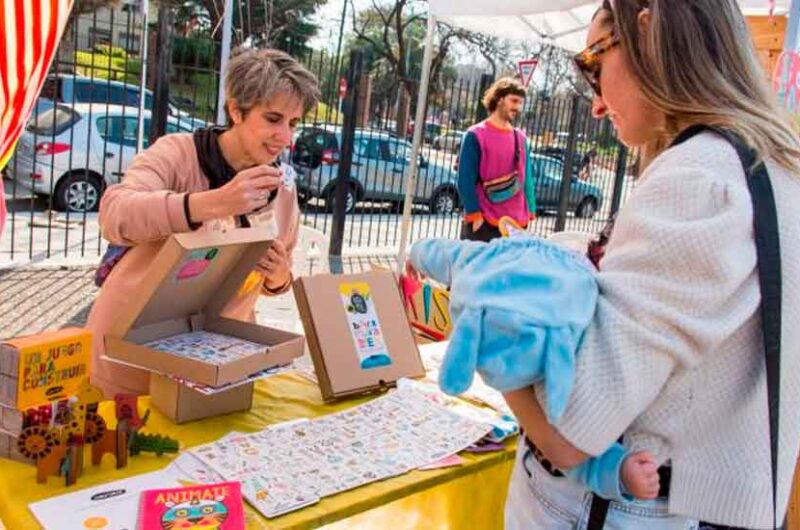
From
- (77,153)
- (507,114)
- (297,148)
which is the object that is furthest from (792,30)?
(77,153)

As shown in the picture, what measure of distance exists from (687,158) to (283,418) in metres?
1.07

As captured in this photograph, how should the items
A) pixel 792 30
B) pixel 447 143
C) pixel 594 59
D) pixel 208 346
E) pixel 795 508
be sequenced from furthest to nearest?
pixel 447 143 < pixel 792 30 < pixel 795 508 < pixel 208 346 < pixel 594 59

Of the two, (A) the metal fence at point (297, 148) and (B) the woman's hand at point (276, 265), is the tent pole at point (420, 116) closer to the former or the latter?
(A) the metal fence at point (297, 148)

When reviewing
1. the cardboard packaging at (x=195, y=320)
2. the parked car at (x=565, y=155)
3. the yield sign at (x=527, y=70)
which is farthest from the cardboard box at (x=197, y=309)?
the parked car at (x=565, y=155)

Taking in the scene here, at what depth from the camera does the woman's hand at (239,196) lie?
1481 millimetres

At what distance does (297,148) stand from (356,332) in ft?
21.4

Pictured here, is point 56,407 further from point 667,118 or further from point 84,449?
point 667,118

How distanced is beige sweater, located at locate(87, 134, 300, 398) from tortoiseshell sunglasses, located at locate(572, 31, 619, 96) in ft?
3.00

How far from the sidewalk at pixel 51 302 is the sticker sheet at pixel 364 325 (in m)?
2.25

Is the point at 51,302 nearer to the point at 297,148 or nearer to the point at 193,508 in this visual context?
the point at 297,148

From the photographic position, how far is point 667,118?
921 millimetres

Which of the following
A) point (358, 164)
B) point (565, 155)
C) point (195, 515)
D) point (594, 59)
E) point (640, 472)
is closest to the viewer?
point (640, 472)

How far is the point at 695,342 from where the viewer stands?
80cm

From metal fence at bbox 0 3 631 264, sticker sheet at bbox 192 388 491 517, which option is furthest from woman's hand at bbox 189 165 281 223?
metal fence at bbox 0 3 631 264
